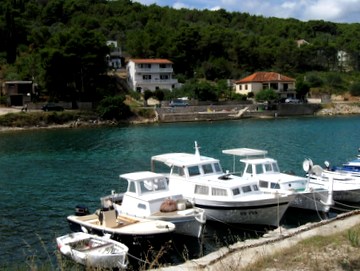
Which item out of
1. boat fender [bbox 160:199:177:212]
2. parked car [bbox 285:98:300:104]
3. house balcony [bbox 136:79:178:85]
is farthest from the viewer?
house balcony [bbox 136:79:178:85]

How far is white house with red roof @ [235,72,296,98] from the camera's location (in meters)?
105

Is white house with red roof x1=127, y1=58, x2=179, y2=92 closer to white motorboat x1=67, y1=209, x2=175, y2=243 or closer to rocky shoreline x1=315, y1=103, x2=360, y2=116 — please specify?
rocky shoreline x1=315, y1=103, x2=360, y2=116

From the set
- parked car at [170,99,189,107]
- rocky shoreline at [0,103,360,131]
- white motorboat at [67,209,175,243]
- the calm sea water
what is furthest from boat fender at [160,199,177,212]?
parked car at [170,99,189,107]

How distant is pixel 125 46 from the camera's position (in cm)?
12369

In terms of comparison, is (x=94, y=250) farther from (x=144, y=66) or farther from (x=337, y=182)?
(x=144, y=66)

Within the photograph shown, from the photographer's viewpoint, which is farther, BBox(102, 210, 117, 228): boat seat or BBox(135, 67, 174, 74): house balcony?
BBox(135, 67, 174, 74): house balcony

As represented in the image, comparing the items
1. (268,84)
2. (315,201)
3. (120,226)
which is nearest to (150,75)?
(268,84)

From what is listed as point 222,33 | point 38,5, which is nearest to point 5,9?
point 38,5

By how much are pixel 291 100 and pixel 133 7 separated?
3350 inches

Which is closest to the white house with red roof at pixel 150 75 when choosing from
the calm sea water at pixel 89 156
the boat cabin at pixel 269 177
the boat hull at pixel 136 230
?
the calm sea water at pixel 89 156

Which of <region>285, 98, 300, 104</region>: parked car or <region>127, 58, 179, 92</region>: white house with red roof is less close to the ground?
<region>127, 58, 179, 92</region>: white house with red roof

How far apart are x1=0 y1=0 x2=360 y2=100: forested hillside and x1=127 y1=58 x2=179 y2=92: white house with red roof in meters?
6.46

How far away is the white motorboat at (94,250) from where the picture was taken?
16406 millimetres

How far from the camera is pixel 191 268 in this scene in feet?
44.9
